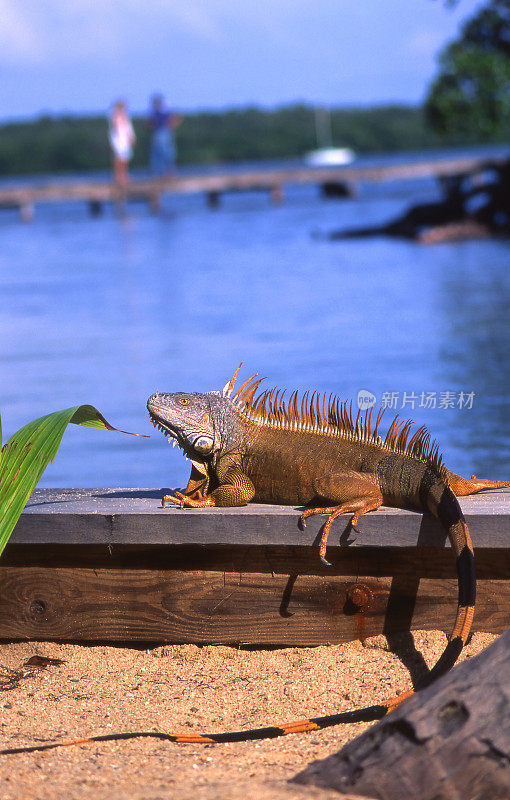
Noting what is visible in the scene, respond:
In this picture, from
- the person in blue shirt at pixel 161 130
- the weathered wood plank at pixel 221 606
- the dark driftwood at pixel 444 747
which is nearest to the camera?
the dark driftwood at pixel 444 747

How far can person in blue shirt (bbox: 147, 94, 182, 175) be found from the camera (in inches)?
1183

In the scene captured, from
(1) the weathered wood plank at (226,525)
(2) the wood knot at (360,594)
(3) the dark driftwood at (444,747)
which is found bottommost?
(2) the wood knot at (360,594)

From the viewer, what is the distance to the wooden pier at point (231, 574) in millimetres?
3412

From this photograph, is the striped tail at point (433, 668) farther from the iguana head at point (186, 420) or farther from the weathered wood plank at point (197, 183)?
the weathered wood plank at point (197, 183)

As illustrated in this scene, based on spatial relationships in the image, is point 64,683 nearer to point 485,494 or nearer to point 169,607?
point 169,607

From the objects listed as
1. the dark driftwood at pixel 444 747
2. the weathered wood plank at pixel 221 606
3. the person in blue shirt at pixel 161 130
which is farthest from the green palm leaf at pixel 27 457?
the person in blue shirt at pixel 161 130

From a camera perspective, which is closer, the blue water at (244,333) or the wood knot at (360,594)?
the wood knot at (360,594)

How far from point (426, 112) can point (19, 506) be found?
25.6m

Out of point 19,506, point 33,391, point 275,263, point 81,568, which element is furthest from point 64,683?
point 275,263

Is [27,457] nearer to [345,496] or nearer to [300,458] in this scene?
[300,458]

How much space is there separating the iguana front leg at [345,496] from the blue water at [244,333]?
3234mm

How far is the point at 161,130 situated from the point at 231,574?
28499 mm

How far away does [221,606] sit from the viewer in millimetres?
3625

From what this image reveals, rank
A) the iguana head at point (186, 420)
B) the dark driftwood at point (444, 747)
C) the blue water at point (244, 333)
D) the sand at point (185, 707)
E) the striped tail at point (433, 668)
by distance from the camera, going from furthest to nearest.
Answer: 1. the blue water at point (244, 333)
2. the iguana head at point (186, 420)
3. the striped tail at point (433, 668)
4. the sand at point (185, 707)
5. the dark driftwood at point (444, 747)
